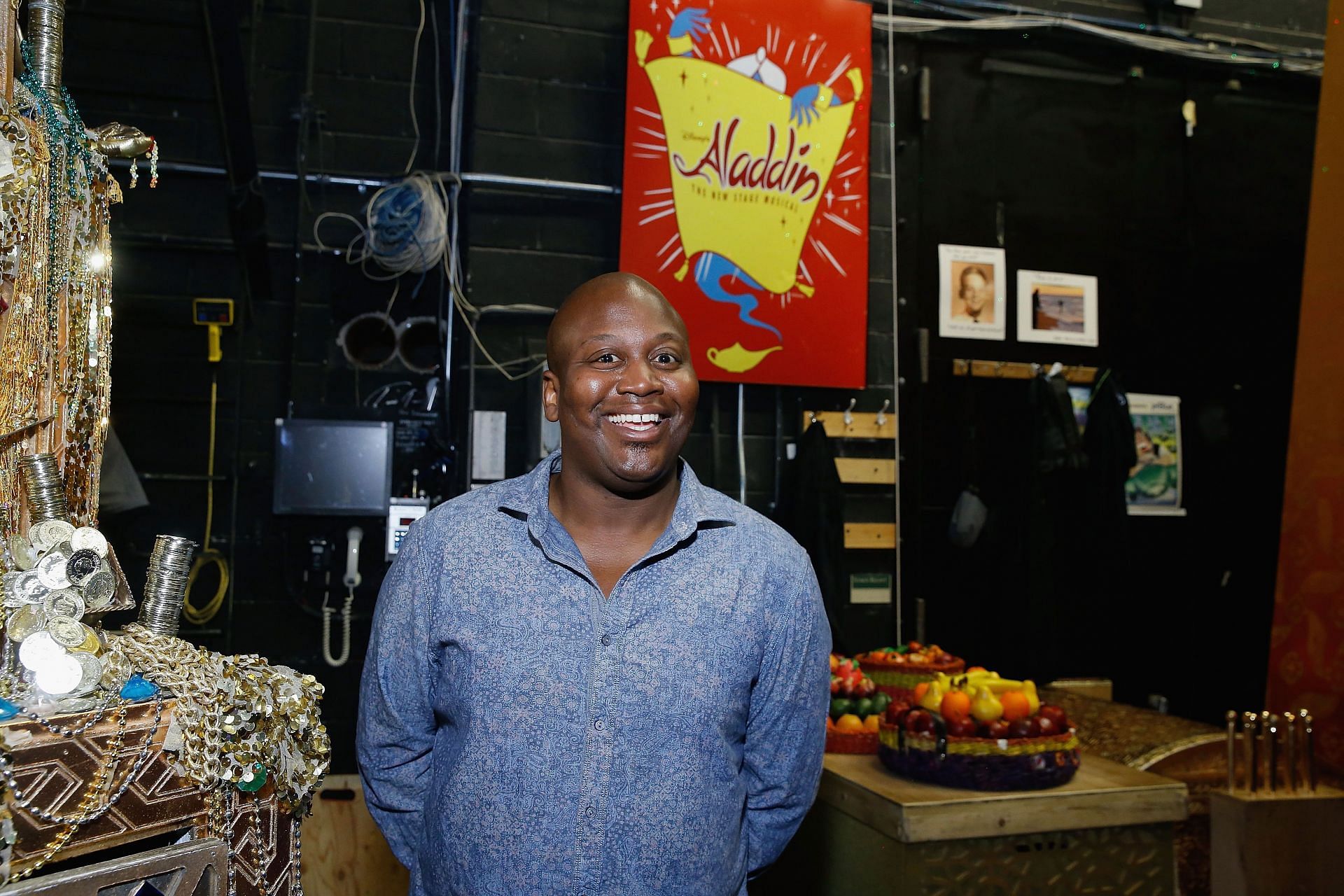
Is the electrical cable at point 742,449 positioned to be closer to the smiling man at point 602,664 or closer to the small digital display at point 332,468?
the small digital display at point 332,468

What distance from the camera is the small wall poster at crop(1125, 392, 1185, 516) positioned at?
5219 millimetres

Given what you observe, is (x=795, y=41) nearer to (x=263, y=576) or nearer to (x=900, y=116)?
(x=900, y=116)

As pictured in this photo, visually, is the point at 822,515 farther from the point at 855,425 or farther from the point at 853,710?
the point at 853,710

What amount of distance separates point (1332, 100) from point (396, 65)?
3536 millimetres

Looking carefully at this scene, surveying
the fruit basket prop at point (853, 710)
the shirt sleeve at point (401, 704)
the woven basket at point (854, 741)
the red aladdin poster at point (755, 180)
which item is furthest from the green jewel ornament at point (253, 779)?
the red aladdin poster at point (755, 180)

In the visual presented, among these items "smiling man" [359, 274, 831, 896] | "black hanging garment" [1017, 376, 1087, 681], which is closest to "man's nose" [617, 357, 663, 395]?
"smiling man" [359, 274, 831, 896]

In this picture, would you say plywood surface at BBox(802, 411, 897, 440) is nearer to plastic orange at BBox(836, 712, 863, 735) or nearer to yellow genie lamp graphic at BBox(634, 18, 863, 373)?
yellow genie lamp graphic at BBox(634, 18, 863, 373)

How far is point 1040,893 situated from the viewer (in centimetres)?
267

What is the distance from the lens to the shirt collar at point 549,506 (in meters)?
1.71

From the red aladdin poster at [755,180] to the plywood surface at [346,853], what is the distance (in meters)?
2.15

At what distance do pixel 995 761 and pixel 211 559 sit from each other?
9.98 ft

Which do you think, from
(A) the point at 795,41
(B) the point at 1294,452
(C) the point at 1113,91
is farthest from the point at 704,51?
(B) the point at 1294,452

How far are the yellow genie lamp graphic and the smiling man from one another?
2633 mm

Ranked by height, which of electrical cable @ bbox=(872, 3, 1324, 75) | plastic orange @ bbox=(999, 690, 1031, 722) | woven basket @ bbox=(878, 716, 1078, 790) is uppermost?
electrical cable @ bbox=(872, 3, 1324, 75)
